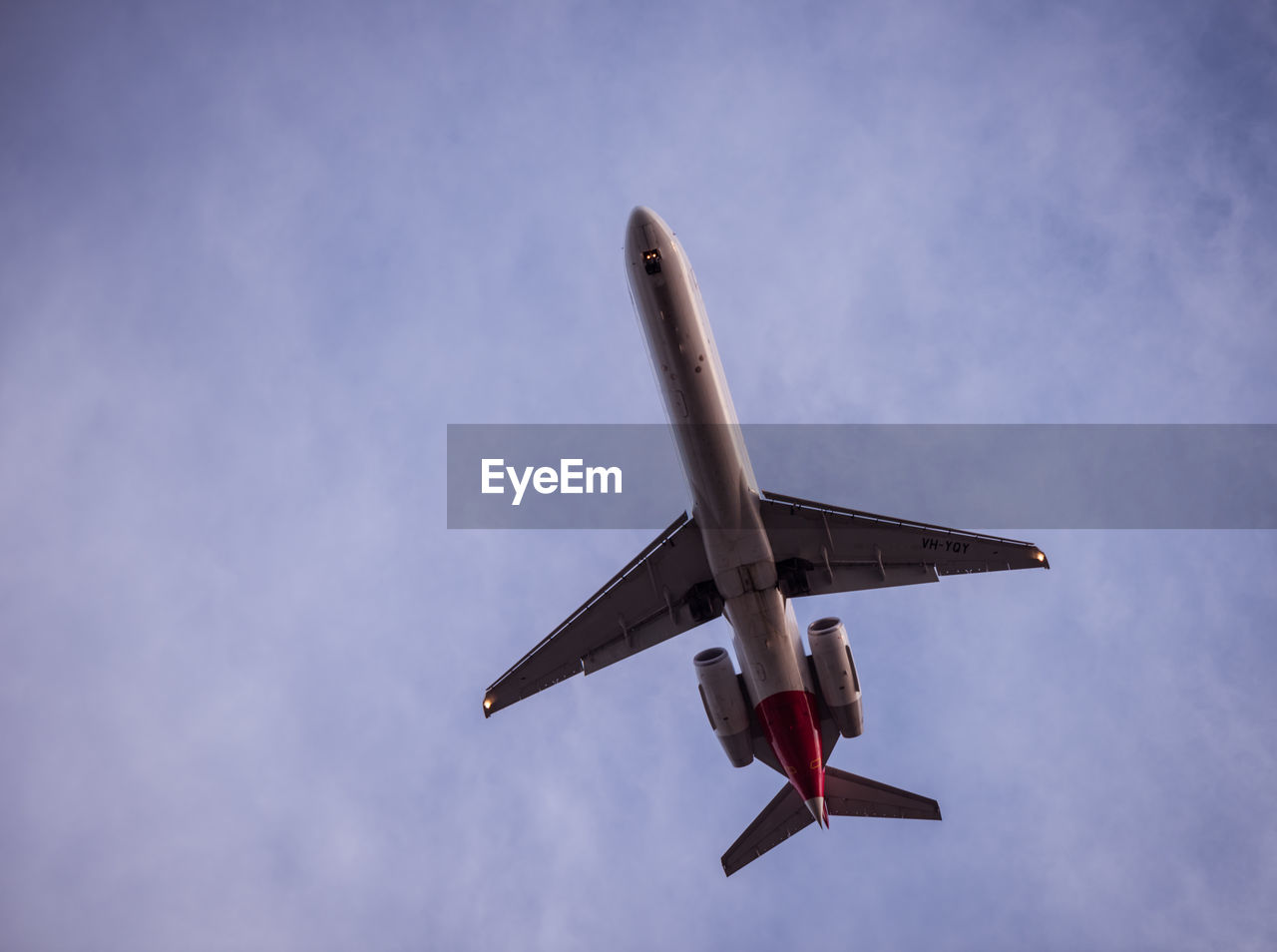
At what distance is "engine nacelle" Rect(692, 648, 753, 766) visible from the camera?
35.7 metres

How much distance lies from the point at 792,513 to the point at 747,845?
1482 centimetres

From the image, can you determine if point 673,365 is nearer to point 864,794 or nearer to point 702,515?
point 702,515

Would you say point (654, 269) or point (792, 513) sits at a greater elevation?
point (654, 269)

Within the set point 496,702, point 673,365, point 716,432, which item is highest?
point 673,365

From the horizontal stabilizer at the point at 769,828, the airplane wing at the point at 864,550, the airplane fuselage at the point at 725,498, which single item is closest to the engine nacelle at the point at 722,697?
the airplane fuselage at the point at 725,498

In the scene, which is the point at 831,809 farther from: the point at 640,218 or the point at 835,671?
the point at 640,218

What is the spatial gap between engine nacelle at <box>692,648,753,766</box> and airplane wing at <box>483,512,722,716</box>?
225 cm

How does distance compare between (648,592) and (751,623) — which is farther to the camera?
(648,592)

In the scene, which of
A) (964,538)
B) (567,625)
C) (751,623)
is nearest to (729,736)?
(751,623)

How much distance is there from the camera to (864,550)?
Result: 37125 millimetres

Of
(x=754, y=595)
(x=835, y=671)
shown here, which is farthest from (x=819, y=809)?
(x=754, y=595)

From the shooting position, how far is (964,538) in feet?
120

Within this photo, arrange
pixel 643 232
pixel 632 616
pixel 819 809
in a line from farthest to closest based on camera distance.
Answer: pixel 632 616, pixel 819 809, pixel 643 232

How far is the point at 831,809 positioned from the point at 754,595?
34.2ft
